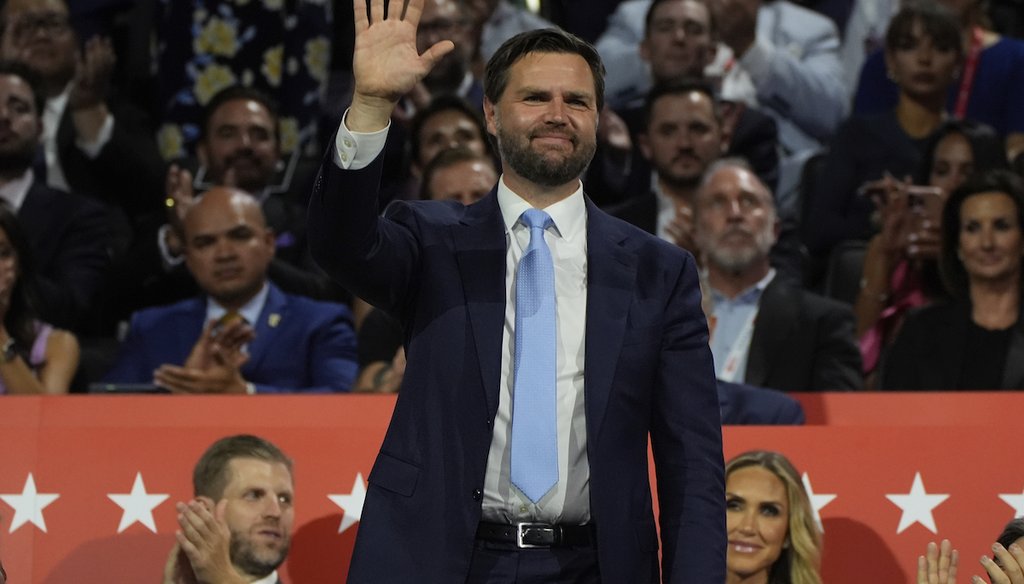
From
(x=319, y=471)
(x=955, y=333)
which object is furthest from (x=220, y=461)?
(x=955, y=333)

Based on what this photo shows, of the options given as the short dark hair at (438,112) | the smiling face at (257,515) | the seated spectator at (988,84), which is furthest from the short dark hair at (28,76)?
the seated spectator at (988,84)

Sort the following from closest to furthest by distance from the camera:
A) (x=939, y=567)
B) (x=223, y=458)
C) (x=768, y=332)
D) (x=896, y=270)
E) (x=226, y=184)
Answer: (x=939, y=567), (x=223, y=458), (x=768, y=332), (x=896, y=270), (x=226, y=184)

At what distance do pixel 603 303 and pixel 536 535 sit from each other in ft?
1.38

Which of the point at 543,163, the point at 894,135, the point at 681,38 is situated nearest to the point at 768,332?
the point at 894,135

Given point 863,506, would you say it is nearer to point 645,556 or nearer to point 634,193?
point 645,556

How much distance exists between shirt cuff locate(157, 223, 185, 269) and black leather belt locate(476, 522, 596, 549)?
12.6ft

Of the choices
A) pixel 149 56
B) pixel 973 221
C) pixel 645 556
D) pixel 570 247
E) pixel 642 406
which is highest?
pixel 149 56

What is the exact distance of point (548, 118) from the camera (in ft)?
9.43

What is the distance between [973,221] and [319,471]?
2.41 metres

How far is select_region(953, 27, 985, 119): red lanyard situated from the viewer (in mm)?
7145

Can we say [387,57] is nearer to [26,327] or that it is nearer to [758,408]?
[758,408]

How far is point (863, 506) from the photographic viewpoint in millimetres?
4422

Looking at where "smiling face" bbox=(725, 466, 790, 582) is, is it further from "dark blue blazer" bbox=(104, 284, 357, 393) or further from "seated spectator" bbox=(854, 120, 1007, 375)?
"seated spectator" bbox=(854, 120, 1007, 375)

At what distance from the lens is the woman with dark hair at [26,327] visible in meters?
5.37
